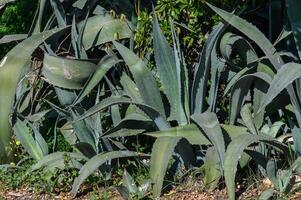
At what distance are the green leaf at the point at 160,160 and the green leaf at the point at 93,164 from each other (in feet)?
1.46

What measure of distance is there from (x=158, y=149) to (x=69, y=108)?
96cm

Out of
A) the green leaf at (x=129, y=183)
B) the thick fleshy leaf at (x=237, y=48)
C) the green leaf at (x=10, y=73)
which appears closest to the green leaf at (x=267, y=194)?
the green leaf at (x=129, y=183)

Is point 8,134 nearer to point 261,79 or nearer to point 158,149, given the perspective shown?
point 158,149

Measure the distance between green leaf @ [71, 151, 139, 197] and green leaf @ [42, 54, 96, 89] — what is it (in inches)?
28.4

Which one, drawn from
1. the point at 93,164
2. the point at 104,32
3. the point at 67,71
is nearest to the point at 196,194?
the point at 93,164

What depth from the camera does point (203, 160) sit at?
5.36 metres

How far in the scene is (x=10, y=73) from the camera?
5.51m

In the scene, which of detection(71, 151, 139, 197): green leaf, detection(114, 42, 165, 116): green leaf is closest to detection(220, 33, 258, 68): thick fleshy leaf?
detection(114, 42, 165, 116): green leaf

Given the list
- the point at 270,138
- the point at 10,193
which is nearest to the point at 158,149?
the point at 270,138

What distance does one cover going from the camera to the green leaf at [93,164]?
5262 millimetres

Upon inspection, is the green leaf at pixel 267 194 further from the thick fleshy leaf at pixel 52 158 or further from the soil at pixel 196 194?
the thick fleshy leaf at pixel 52 158

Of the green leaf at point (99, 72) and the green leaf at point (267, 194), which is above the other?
the green leaf at point (99, 72)

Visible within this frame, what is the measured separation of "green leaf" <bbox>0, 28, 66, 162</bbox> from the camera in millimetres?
5234

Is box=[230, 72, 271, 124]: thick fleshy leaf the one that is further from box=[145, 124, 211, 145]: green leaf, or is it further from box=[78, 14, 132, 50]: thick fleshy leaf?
box=[78, 14, 132, 50]: thick fleshy leaf
